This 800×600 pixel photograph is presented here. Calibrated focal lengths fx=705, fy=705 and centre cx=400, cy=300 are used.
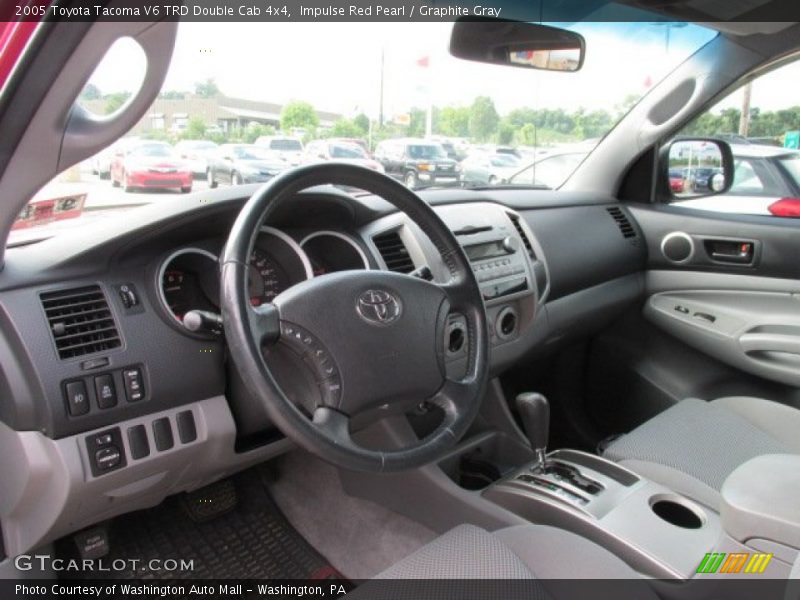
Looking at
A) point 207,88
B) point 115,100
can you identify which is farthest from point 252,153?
point 115,100

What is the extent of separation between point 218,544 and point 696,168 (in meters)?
2.50

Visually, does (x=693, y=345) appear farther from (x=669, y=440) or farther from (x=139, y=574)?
(x=139, y=574)

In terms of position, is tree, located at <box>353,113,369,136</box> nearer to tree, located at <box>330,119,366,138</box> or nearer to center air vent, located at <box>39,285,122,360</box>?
tree, located at <box>330,119,366,138</box>

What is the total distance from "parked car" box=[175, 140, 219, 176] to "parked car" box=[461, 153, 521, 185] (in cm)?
124

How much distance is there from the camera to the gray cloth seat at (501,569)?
1302 millimetres

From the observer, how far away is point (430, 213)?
65.1 inches

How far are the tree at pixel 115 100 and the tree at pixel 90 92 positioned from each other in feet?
0.06

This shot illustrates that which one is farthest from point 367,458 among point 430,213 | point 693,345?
point 693,345

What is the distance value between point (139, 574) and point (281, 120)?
55.9 inches

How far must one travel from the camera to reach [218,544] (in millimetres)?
2139

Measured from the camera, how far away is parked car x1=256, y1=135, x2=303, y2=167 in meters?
1.94

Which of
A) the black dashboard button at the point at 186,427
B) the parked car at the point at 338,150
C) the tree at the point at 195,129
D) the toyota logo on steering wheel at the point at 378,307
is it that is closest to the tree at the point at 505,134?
the parked car at the point at 338,150

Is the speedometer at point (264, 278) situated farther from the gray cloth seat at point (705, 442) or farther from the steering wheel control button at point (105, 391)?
the gray cloth seat at point (705, 442)

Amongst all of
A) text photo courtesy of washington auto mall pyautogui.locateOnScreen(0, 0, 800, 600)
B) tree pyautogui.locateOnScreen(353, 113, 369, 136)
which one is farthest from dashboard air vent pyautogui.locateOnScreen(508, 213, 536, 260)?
tree pyautogui.locateOnScreen(353, 113, 369, 136)
